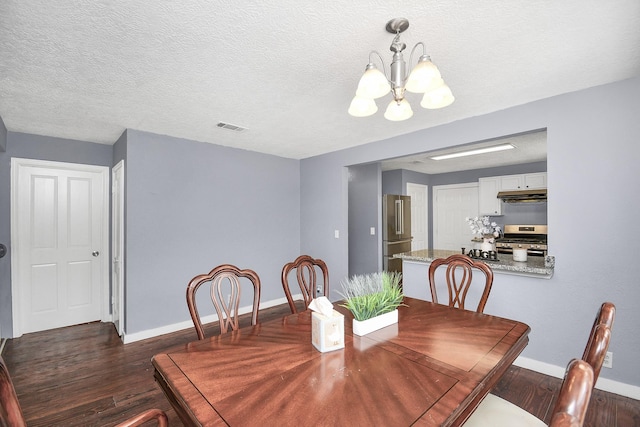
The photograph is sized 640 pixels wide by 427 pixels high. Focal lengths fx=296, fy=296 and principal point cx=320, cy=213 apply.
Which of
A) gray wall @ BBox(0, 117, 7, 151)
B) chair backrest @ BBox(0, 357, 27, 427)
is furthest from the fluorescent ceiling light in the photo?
gray wall @ BBox(0, 117, 7, 151)

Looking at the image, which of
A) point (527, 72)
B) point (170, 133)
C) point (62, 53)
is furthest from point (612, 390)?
point (170, 133)

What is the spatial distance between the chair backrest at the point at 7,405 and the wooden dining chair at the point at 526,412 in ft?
5.08

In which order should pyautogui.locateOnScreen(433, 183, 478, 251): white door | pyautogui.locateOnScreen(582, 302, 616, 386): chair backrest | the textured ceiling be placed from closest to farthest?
1. pyautogui.locateOnScreen(582, 302, 616, 386): chair backrest
2. the textured ceiling
3. pyautogui.locateOnScreen(433, 183, 478, 251): white door

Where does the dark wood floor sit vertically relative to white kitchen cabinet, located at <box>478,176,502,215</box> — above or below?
below

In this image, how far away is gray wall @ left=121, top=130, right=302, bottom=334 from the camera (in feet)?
11.1

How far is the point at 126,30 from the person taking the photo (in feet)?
5.21

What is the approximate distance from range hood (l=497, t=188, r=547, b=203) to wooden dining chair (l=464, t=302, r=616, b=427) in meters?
4.73

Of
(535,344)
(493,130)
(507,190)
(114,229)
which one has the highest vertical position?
(493,130)

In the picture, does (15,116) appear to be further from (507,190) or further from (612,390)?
(507,190)

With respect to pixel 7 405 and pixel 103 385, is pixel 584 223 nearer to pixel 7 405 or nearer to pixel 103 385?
pixel 7 405

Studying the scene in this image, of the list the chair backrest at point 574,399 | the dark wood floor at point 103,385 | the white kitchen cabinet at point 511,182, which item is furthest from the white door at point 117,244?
the white kitchen cabinet at point 511,182

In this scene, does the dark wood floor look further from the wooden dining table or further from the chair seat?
the wooden dining table

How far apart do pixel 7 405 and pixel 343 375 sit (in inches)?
39.0

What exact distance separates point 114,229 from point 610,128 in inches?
201
